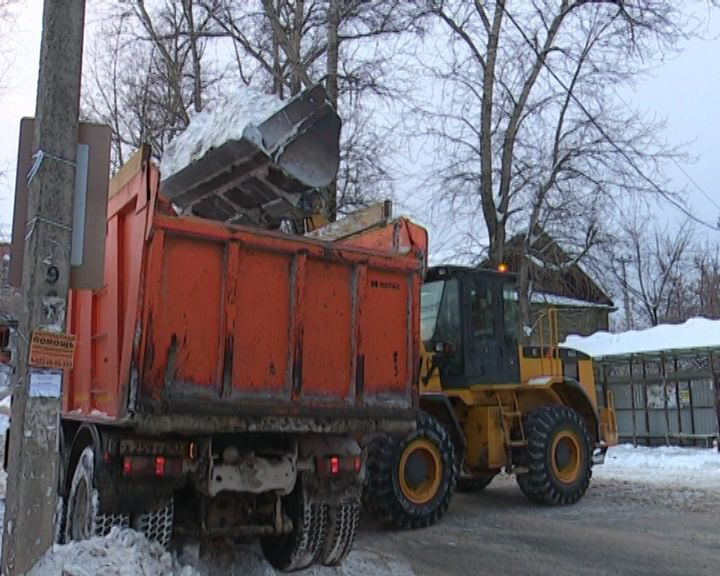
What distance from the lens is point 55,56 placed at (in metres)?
4.59

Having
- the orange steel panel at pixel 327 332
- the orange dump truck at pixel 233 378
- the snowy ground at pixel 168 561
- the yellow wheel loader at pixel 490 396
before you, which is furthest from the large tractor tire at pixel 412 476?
the orange steel panel at pixel 327 332

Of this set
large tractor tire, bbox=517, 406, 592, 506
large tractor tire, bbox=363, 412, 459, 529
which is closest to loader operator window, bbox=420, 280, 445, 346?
large tractor tire, bbox=363, 412, 459, 529

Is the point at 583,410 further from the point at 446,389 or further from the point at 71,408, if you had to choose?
the point at 71,408

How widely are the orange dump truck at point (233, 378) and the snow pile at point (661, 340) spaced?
12810 mm

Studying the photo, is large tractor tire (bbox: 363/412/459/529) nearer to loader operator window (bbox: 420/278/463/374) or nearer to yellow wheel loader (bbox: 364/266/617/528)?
yellow wheel loader (bbox: 364/266/617/528)

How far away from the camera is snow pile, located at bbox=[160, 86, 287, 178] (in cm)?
630

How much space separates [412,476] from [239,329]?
13.4ft

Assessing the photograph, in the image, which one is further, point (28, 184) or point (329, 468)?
point (329, 468)

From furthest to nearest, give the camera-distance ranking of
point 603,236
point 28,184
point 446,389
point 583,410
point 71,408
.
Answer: point 603,236, point 583,410, point 446,389, point 71,408, point 28,184

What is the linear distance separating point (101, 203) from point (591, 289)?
2970cm

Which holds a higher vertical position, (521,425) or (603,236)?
(603,236)

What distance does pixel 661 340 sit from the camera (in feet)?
64.1

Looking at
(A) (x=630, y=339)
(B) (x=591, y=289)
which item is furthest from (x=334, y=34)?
(B) (x=591, y=289)

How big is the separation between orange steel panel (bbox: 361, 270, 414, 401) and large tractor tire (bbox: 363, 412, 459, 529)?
2.34m
